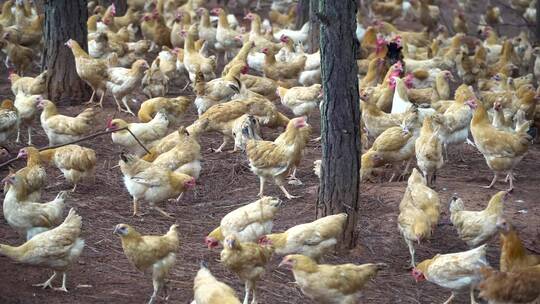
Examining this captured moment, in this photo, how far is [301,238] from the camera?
8.30 meters

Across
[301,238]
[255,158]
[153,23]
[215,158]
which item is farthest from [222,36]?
[301,238]

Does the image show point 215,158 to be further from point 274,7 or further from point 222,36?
point 274,7

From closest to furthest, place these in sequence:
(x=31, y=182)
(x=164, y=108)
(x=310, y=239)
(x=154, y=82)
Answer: (x=310, y=239)
(x=31, y=182)
(x=164, y=108)
(x=154, y=82)

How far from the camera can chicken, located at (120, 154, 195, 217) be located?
9.91 meters

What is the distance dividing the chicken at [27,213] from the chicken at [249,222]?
1593 millimetres

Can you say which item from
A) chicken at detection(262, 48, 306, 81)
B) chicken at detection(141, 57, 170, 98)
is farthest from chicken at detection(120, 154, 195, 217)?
chicken at detection(262, 48, 306, 81)

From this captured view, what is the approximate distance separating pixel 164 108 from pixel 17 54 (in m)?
4.05

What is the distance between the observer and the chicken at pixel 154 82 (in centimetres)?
1413

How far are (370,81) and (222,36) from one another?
4.06 metres

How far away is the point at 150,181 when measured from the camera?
9.88 meters

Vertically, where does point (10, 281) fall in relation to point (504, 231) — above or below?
below

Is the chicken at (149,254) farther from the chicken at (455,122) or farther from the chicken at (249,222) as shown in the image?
the chicken at (455,122)

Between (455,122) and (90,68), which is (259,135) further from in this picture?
(90,68)

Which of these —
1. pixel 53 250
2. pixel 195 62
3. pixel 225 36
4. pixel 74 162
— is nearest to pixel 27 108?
pixel 74 162
